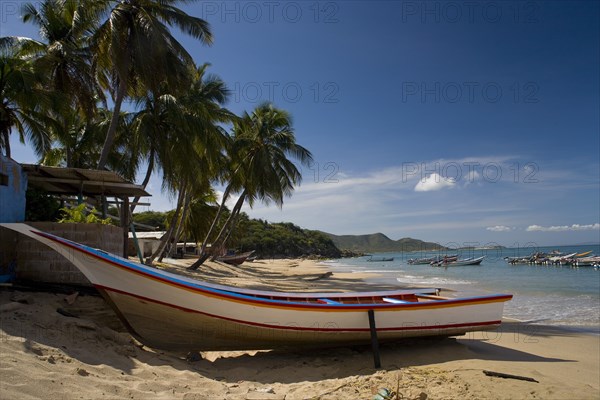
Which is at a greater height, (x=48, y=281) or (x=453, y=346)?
(x=48, y=281)

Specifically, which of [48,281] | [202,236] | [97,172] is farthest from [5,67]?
[202,236]

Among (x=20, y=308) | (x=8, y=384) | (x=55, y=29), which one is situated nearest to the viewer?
(x=8, y=384)

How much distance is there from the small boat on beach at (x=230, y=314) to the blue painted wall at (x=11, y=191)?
1.48 meters

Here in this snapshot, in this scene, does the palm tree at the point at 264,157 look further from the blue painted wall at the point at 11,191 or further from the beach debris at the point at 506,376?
the beach debris at the point at 506,376

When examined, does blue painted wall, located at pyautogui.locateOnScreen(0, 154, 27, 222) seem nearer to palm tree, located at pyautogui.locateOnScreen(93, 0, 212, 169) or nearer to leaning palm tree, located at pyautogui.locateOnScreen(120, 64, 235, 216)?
palm tree, located at pyautogui.locateOnScreen(93, 0, 212, 169)

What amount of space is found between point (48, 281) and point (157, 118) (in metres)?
9.57

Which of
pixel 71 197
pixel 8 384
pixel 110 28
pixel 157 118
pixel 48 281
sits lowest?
pixel 8 384

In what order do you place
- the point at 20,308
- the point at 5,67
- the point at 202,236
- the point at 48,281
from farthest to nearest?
the point at 202,236
the point at 5,67
the point at 48,281
the point at 20,308

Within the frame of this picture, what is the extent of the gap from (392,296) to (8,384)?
252 inches

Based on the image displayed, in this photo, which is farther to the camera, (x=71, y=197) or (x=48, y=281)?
(x=71, y=197)

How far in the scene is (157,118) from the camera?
47.8ft

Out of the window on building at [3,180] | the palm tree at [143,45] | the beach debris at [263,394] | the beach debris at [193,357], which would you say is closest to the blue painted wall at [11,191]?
the window on building at [3,180]

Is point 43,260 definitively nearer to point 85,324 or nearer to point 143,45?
point 85,324

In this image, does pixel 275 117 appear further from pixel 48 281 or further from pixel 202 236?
pixel 48 281
